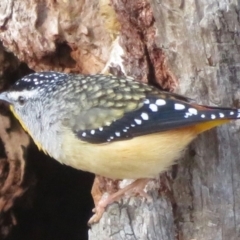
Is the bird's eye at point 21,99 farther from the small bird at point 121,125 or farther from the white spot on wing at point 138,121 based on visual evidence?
the white spot on wing at point 138,121

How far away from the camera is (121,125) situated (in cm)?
382

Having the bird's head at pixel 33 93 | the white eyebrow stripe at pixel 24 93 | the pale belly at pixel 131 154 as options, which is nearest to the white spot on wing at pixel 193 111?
the pale belly at pixel 131 154

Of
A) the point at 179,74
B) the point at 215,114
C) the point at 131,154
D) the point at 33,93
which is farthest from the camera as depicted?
the point at 33,93

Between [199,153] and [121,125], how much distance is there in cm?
56

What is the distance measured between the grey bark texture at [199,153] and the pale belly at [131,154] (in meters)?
0.27

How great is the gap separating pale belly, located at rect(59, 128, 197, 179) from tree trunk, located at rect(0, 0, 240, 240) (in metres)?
0.28

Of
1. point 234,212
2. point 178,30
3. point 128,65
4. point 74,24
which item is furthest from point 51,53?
point 234,212

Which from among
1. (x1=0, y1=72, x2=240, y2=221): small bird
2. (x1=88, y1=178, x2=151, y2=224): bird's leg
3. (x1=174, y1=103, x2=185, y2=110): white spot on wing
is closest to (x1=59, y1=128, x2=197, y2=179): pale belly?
(x1=0, y1=72, x2=240, y2=221): small bird

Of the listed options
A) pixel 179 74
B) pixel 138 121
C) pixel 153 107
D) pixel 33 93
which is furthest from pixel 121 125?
pixel 33 93

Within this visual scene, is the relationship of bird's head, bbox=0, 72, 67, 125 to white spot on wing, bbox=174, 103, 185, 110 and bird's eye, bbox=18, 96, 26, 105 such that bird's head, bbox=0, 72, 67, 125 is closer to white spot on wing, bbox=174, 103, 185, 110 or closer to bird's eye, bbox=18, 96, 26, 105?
bird's eye, bbox=18, 96, 26, 105

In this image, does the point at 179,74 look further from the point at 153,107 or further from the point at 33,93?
the point at 33,93

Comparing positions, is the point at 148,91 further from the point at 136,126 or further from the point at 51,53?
the point at 51,53

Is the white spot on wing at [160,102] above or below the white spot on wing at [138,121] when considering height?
above

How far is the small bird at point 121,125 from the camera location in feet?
12.3
